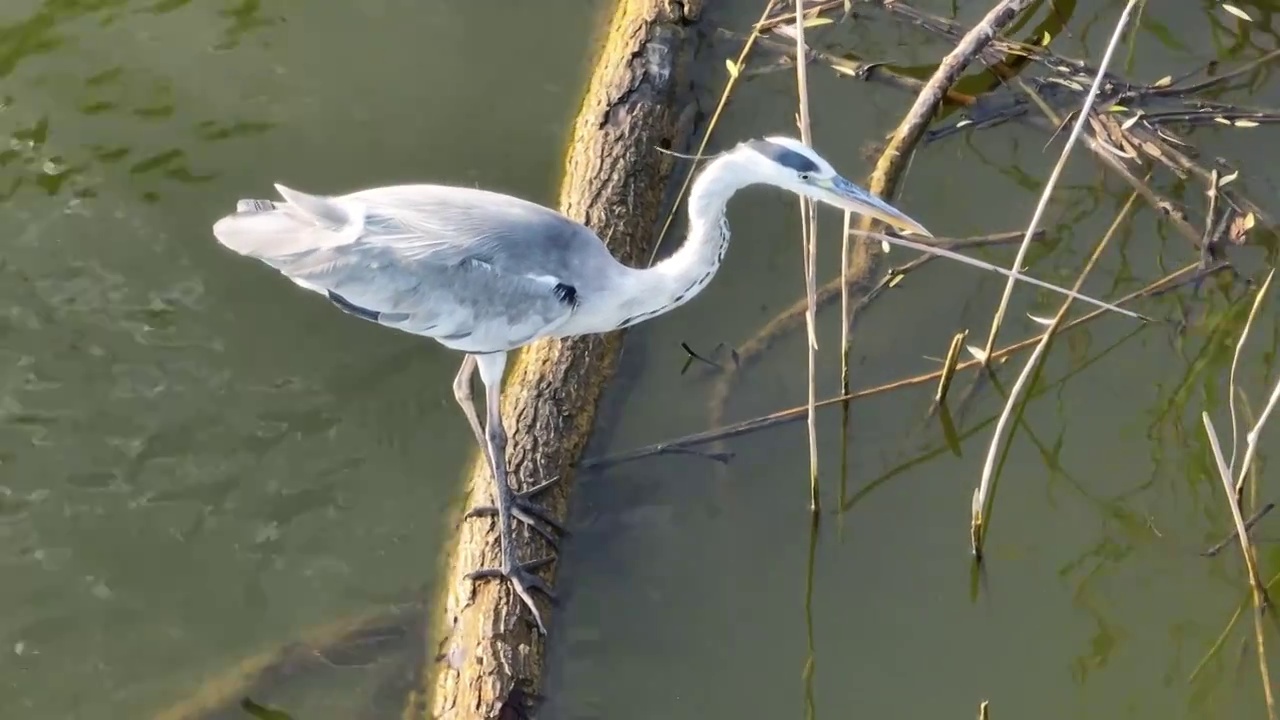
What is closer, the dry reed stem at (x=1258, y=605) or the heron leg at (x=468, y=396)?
the dry reed stem at (x=1258, y=605)

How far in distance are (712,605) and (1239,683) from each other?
5.24 ft

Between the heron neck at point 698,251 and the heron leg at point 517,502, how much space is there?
1.93 ft

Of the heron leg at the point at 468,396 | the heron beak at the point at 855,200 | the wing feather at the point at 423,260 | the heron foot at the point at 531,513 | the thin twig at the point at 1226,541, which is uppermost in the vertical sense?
the heron beak at the point at 855,200

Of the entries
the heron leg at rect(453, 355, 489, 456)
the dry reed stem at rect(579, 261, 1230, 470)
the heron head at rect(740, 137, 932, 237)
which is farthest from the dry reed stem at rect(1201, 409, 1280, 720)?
the heron leg at rect(453, 355, 489, 456)

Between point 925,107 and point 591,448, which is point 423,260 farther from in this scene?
point 925,107

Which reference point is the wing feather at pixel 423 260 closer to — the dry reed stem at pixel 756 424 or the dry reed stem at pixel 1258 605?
the dry reed stem at pixel 756 424

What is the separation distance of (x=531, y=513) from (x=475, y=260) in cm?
84

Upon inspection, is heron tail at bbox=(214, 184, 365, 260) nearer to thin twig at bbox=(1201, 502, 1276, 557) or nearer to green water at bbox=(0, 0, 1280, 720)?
green water at bbox=(0, 0, 1280, 720)

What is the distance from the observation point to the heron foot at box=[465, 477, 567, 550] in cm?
360

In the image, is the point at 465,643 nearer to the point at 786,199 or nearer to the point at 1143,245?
the point at 786,199

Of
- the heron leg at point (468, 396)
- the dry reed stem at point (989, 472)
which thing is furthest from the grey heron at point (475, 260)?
the dry reed stem at point (989, 472)

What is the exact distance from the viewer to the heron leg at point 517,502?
142 inches

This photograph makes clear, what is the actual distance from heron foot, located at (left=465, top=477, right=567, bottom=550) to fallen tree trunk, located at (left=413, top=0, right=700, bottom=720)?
30mm

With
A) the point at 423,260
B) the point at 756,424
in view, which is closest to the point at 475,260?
the point at 423,260
